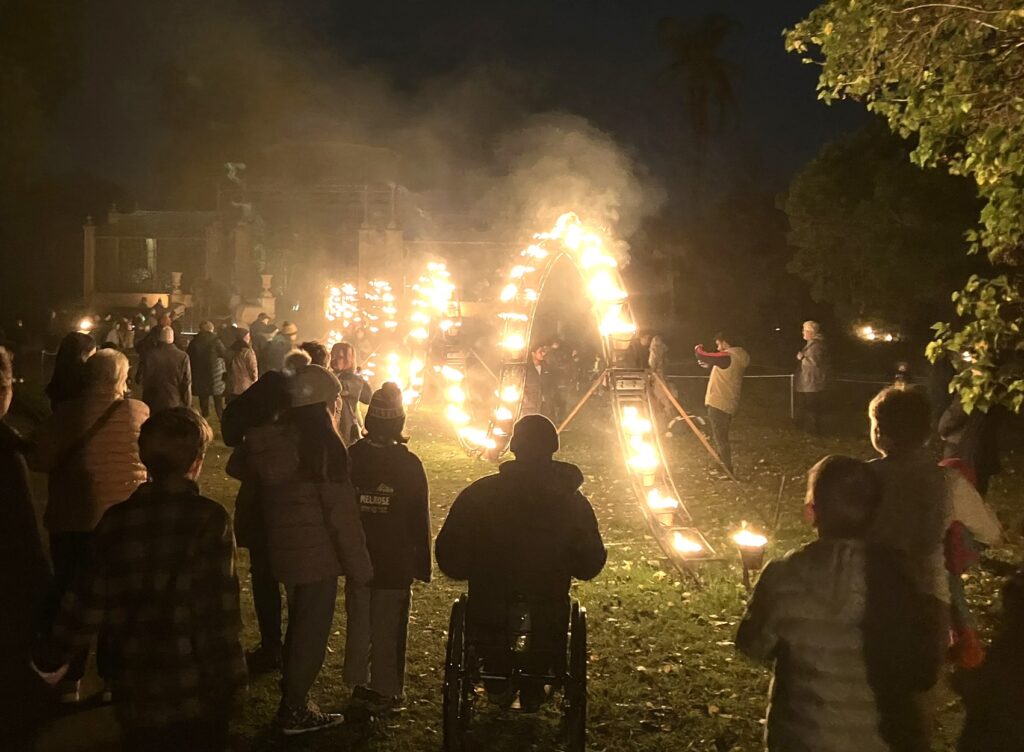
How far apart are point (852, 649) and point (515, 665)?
1665 millimetres

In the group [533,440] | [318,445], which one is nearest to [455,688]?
[533,440]

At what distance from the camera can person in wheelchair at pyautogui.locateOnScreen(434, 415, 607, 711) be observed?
13.4 ft

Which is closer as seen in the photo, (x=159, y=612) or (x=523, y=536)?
(x=159, y=612)

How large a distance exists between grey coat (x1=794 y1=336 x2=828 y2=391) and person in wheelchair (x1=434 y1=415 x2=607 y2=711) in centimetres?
1250

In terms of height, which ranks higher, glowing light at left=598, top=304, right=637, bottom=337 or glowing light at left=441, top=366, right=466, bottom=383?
glowing light at left=598, top=304, right=637, bottom=337

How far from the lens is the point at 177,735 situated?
10.3 feet

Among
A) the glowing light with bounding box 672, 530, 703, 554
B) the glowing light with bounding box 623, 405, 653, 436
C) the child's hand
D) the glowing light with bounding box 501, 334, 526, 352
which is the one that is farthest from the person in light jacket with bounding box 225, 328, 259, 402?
the child's hand

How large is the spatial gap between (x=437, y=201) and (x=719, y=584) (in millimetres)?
42970

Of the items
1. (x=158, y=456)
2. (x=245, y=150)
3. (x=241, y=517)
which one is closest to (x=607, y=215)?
(x=241, y=517)

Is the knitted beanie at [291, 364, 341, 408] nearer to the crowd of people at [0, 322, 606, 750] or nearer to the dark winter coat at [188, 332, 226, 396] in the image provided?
the crowd of people at [0, 322, 606, 750]

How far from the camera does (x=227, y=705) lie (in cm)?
318

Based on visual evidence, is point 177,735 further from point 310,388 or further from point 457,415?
point 457,415

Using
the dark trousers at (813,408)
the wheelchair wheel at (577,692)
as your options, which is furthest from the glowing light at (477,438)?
the wheelchair wheel at (577,692)

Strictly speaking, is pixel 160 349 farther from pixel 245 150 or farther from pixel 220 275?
pixel 245 150
